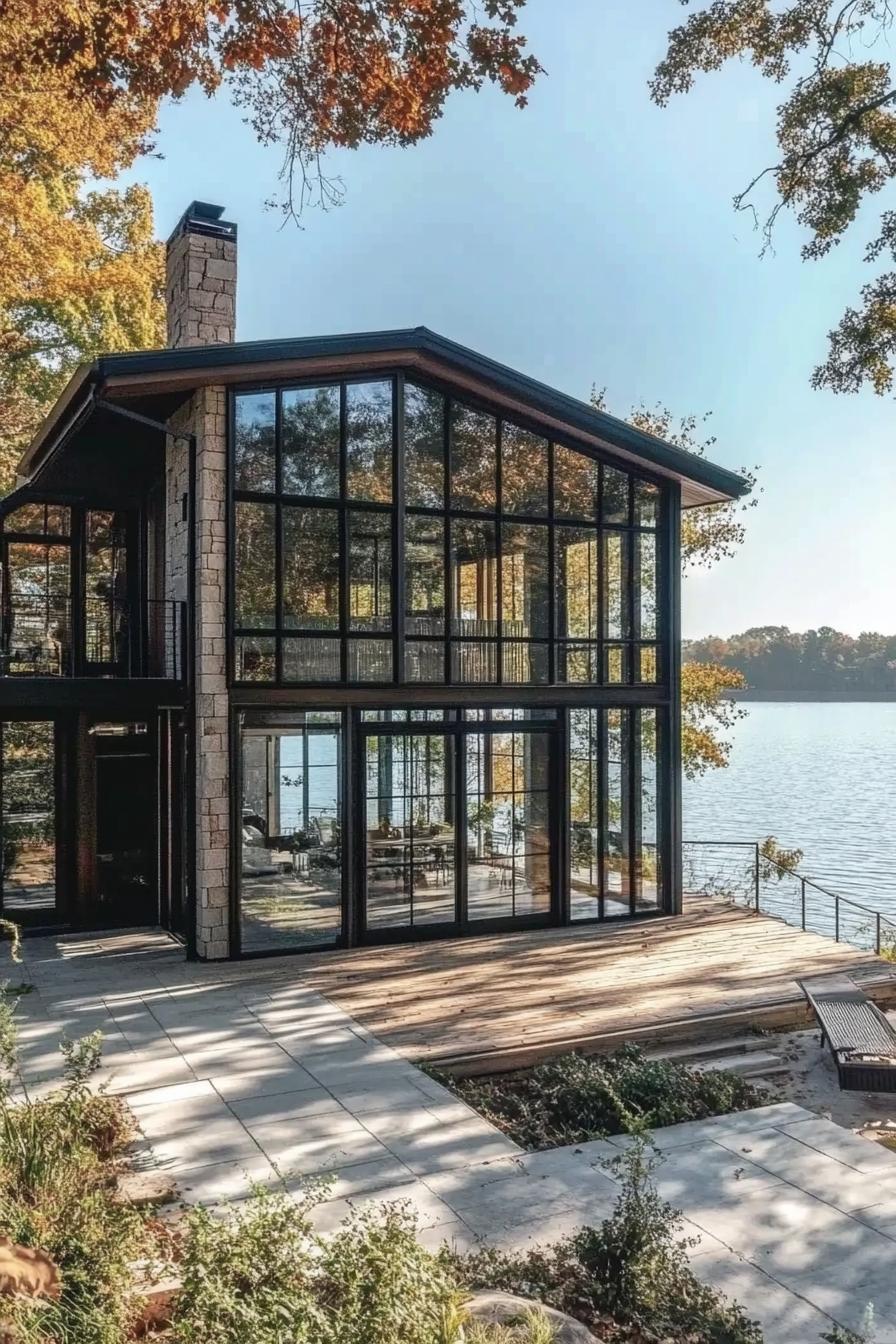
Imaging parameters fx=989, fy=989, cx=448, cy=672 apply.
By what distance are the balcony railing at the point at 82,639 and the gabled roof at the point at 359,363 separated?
1.55m

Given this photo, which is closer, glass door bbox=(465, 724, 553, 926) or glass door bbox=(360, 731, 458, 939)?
glass door bbox=(360, 731, 458, 939)

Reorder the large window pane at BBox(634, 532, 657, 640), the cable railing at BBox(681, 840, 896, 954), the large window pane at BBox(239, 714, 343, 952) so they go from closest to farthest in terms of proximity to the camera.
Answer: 1. the large window pane at BBox(239, 714, 343, 952)
2. the large window pane at BBox(634, 532, 657, 640)
3. the cable railing at BBox(681, 840, 896, 954)

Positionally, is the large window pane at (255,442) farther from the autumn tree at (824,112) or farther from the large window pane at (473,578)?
the autumn tree at (824,112)

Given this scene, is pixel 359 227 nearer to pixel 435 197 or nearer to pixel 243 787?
pixel 435 197

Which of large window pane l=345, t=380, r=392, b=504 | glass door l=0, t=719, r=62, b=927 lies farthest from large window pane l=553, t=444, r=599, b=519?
glass door l=0, t=719, r=62, b=927

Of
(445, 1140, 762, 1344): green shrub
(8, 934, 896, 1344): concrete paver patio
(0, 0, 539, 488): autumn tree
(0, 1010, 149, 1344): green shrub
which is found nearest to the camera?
(0, 1010, 149, 1344): green shrub

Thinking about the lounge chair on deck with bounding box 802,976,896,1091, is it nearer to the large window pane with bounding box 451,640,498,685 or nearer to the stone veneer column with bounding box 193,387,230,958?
the large window pane with bounding box 451,640,498,685

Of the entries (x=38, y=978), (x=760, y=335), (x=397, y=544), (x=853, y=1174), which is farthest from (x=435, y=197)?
(x=853, y=1174)

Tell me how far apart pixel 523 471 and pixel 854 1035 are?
6.07 meters

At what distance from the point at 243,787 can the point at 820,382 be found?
29.2ft

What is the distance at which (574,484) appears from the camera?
1055 centimetres

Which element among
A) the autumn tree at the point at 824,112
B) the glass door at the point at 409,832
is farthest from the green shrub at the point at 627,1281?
the autumn tree at the point at 824,112

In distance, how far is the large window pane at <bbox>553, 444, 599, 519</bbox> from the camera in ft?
34.3

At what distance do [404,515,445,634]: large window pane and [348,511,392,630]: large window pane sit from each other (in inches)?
7.6
